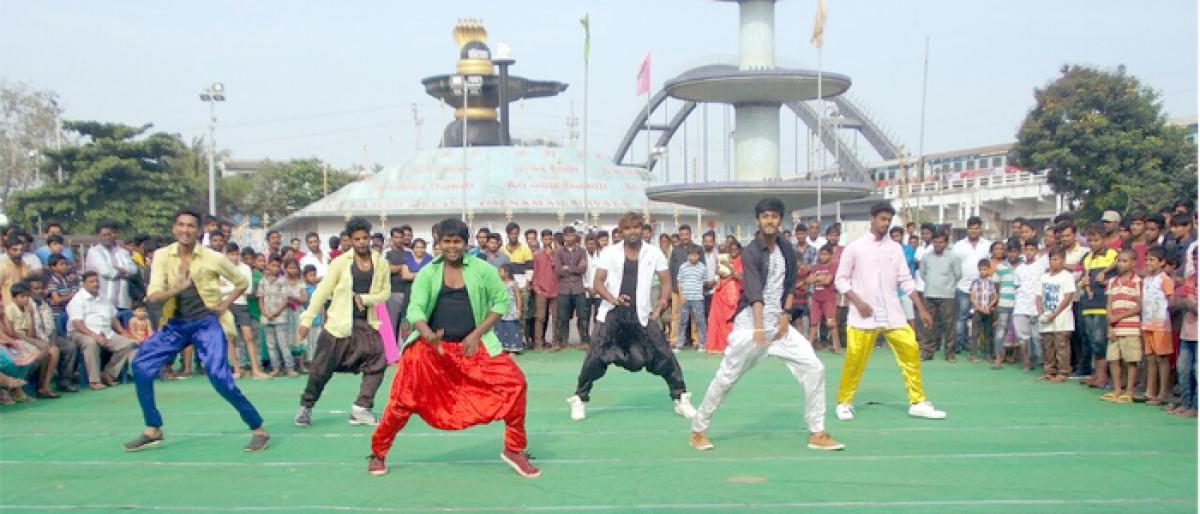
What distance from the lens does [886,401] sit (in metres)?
9.46

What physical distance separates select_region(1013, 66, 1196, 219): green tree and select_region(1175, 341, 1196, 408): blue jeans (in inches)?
1200

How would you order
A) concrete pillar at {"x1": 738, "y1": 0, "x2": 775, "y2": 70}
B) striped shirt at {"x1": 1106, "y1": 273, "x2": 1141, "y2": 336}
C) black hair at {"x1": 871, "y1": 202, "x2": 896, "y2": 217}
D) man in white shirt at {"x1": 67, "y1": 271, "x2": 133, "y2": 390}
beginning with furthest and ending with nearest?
concrete pillar at {"x1": 738, "y1": 0, "x2": 775, "y2": 70} → man in white shirt at {"x1": 67, "y1": 271, "x2": 133, "y2": 390} → striped shirt at {"x1": 1106, "y1": 273, "x2": 1141, "y2": 336} → black hair at {"x1": 871, "y1": 202, "x2": 896, "y2": 217}

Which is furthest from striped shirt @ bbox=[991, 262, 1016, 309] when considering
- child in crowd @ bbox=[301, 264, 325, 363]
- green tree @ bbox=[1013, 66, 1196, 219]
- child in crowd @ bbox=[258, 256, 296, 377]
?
green tree @ bbox=[1013, 66, 1196, 219]

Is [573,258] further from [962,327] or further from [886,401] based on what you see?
[886,401]

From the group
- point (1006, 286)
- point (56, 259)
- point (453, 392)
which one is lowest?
point (453, 392)

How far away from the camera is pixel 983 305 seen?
1304cm

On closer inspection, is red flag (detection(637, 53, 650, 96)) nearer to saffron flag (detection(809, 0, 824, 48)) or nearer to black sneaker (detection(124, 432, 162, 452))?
saffron flag (detection(809, 0, 824, 48))

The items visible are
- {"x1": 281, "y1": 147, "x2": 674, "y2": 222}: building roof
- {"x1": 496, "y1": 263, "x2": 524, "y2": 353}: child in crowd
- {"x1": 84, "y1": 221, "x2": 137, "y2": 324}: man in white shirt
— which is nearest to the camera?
{"x1": 84, "y1": 221, "x2": 137, "y2": 324}: man in white shirt

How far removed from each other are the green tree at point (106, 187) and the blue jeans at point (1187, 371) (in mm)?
38613

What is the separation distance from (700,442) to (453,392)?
1859 mm

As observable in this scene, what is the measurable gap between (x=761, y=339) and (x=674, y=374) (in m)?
1.84

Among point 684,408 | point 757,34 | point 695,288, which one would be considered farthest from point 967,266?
point 757,34

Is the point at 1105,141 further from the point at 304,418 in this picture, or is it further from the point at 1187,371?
the point at 304,418

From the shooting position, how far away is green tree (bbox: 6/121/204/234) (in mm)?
40500
